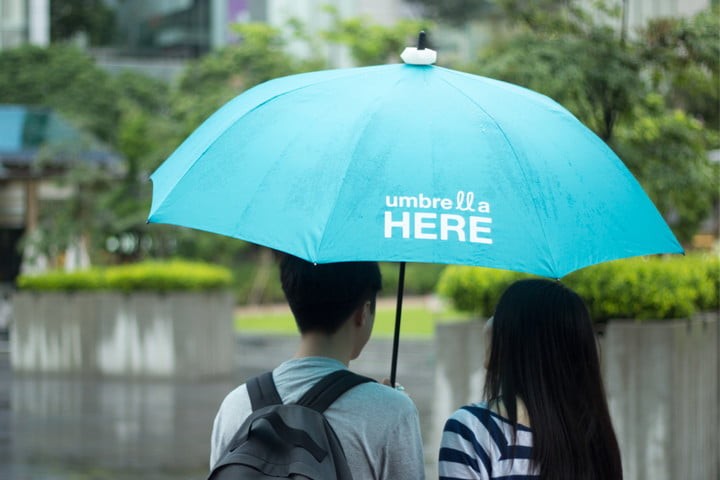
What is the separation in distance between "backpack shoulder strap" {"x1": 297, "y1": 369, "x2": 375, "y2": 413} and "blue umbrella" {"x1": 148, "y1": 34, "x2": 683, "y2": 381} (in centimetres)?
30

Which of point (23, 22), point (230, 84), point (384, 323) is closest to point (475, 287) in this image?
point (384, 323)

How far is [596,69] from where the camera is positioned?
8781mm

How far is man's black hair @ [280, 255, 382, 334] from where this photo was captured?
129 inches

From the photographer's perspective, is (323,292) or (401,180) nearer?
(323,292)

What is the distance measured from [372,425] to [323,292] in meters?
0.38

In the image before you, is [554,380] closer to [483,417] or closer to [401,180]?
[483,417]

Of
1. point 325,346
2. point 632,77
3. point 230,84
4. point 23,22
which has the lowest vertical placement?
point 325,346

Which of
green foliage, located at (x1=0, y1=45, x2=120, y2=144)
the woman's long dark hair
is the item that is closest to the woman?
the woman's long dark hair

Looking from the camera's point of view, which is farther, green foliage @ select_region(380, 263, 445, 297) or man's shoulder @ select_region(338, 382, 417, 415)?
green foliage @ select_region(380, 263, 445, 297)

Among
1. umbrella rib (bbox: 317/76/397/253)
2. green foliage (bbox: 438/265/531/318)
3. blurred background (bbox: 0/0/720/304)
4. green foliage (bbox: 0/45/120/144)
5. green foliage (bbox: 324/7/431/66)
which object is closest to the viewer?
umbrella rib (bbox: 317/76/397/253)

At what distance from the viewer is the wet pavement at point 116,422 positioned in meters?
9.77

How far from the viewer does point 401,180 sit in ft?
11.3

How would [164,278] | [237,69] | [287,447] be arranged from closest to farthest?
[287,447]
[164,278]
[237,69]

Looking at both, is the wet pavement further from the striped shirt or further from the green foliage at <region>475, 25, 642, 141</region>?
the striped shirt
